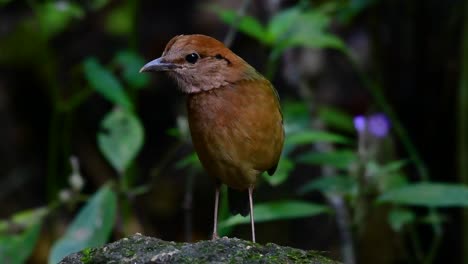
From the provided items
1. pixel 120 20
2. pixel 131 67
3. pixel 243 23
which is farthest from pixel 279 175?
pixel 120 20

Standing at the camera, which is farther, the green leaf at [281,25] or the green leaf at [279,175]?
the green leaf at [281,25]

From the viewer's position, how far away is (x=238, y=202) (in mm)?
3758

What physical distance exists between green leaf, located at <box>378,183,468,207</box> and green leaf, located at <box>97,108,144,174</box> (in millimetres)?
1141

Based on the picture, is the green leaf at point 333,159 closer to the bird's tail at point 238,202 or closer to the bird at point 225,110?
the bird's tail at point 238,202

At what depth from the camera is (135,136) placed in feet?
14.2

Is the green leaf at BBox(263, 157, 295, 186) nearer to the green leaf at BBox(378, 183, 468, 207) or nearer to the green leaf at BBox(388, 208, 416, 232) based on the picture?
the green leaf at BBox(378, 183, 468, 207)

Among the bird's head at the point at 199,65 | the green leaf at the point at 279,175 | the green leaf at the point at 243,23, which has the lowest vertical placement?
the green leaf at the point at 279,175

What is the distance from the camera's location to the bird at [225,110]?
3133 mm

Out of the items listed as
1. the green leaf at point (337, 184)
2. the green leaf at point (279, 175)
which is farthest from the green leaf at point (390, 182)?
the green leaf at point (279, 175)

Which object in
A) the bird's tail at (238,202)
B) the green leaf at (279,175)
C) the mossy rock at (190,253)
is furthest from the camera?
the green leaf at (279,175)

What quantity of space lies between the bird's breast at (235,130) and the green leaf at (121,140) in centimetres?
107

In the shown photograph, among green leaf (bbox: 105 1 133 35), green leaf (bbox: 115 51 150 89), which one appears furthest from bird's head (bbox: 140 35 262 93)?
green leaf (bbox: 105 1 133 35)

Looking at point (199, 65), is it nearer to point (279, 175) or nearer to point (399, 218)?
point (279, 175)

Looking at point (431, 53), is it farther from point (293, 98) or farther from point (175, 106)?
point (175, 106)
